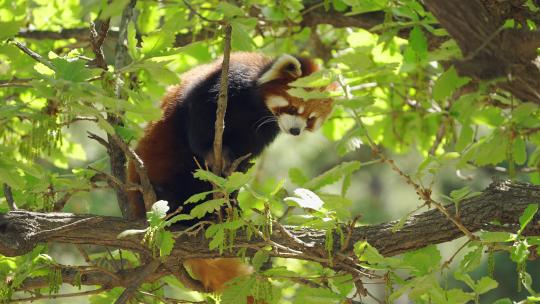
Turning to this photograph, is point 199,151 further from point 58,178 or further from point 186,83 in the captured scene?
point 58,178

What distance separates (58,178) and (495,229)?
1711 millimetres

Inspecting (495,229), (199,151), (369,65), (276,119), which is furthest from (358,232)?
(276,119)

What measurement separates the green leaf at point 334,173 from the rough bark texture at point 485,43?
2.42 feet

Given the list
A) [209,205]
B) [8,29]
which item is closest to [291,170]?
[209,205]

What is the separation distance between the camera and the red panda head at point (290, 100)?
3834 mm

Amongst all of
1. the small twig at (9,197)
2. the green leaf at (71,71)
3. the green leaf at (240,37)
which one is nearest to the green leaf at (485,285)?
the green leaf at (240,37)

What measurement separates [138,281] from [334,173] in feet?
2.79

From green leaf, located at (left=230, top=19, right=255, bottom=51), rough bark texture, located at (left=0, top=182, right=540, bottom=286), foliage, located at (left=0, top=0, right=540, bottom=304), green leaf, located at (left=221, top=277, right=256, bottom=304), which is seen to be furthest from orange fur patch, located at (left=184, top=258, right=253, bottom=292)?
green leaf, located at (left=230, top=19, right=255, bottom=51)

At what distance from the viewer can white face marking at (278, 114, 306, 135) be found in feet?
13.1

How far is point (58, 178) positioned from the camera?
298 cm

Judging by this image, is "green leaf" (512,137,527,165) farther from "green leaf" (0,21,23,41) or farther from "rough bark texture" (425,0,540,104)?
"green leaf" (0,21,23,41)

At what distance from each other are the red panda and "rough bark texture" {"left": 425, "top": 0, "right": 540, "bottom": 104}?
1.95 meters

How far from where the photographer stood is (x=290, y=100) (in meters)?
4.02

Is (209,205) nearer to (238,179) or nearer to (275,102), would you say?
(238,179)
